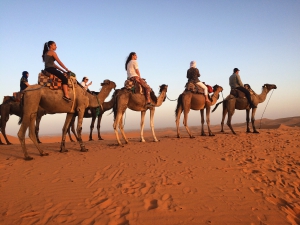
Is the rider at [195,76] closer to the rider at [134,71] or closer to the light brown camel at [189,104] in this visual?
the light brown camel at [189,104]

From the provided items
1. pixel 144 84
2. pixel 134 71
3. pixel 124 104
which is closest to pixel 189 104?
pixel 144 84

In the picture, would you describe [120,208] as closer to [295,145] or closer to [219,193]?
[219,193]

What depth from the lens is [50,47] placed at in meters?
8.09

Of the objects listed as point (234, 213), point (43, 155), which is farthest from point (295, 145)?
point (43, 155)

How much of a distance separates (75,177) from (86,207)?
1.84 m

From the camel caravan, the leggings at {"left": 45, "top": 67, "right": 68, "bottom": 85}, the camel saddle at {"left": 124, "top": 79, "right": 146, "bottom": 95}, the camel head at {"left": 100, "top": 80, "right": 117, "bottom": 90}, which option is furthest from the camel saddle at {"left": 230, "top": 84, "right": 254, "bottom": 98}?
the leggings at {"left": 45, "top": 67, "right": 68, "bottom": 85}

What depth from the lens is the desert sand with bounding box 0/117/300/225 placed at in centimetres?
421

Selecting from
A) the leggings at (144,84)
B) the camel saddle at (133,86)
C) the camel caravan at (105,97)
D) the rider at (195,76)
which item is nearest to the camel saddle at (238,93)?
the camel caravan at (105,97)

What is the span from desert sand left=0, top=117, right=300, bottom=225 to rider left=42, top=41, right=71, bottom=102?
260 cm

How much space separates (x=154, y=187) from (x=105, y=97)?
5.86 metres

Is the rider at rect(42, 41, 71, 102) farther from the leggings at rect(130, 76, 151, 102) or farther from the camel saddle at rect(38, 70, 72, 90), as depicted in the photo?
the leggings at rect(130, 76, 151, 102)

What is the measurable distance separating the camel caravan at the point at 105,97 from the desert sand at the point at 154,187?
5.38 feet

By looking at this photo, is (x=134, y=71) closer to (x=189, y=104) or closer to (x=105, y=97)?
(x=105, y=97)

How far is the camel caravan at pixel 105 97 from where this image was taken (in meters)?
7.91
